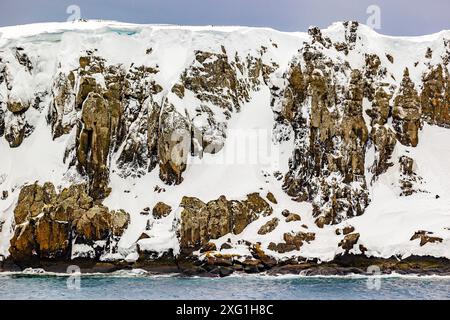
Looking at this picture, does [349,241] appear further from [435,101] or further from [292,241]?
[435,101]

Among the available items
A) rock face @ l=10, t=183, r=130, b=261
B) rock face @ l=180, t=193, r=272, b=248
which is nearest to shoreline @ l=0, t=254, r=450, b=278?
rock face @ l=10, t=183, r=130, b=261

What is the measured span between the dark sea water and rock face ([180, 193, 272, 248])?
6591 mm

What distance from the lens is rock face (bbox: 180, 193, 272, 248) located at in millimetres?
54250

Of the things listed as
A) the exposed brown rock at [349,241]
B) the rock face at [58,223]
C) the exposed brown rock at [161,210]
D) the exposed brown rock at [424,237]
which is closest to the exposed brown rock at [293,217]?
the exposed brown rock at [349,241]

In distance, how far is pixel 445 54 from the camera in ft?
231

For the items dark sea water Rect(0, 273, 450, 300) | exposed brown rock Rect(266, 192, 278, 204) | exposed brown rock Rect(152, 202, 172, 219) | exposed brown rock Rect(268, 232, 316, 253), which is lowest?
dark sea water Rect(0, 273, 450, 300)

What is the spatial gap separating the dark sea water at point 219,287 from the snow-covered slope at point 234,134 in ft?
22.6

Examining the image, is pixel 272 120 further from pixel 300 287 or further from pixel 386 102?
pixel 300 287

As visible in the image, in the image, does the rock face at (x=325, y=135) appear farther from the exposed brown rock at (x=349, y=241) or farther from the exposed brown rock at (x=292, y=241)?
the exposed brown rock at (x=349, y=241)

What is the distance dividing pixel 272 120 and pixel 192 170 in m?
11.5

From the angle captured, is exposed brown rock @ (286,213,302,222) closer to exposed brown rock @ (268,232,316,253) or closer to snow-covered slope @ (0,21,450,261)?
snow-covered slope @ (0,21,450,261)

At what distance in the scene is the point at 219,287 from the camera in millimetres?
39750

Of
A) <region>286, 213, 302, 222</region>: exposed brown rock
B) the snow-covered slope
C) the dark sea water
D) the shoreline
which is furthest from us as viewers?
<region>286, 213, 302, 222</region>: exposed brown rock
